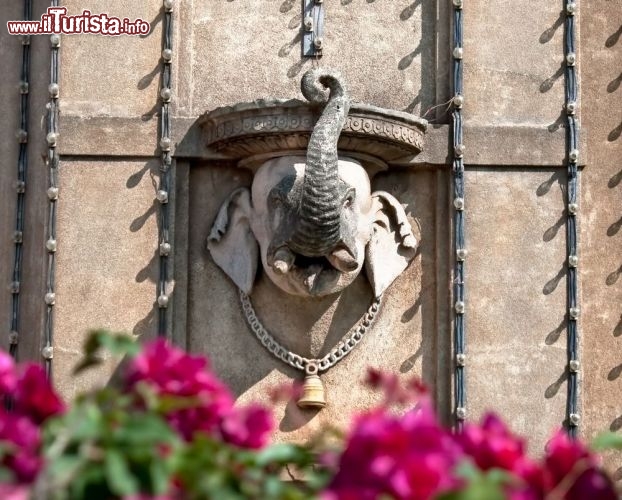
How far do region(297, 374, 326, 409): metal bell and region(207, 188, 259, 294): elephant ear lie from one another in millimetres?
491

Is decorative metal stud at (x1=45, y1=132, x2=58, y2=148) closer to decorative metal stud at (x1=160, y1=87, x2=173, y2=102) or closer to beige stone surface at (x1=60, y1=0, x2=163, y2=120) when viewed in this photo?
beige stone surface at (x1=60, y1=0, x2=163, y2=120)

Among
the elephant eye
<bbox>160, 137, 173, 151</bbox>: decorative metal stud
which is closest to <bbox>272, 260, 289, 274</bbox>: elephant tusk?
the elephant eye

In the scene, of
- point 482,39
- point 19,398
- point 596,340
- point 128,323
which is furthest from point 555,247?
point 19,398

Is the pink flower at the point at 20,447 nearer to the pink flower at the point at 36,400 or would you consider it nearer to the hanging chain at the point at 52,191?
the pink flower at the point at 36,400

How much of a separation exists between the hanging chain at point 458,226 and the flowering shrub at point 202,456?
3.79m

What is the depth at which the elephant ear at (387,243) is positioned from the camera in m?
7.66

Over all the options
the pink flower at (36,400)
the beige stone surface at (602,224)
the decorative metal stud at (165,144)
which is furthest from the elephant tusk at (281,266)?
the pink flower at (36,400)

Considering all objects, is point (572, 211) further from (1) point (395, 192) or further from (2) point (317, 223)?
(2) point (317, 223)

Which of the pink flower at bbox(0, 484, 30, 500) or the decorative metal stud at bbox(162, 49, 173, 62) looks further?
the decorative metal stud at bbox(162, 49, 173, 62)

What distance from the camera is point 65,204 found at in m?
7.67

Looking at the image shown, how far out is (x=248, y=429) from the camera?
3822 mm

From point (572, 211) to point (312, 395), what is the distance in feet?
4.76

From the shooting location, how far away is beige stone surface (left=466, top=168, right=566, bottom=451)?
298 inches

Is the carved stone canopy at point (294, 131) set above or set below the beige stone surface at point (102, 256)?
above
